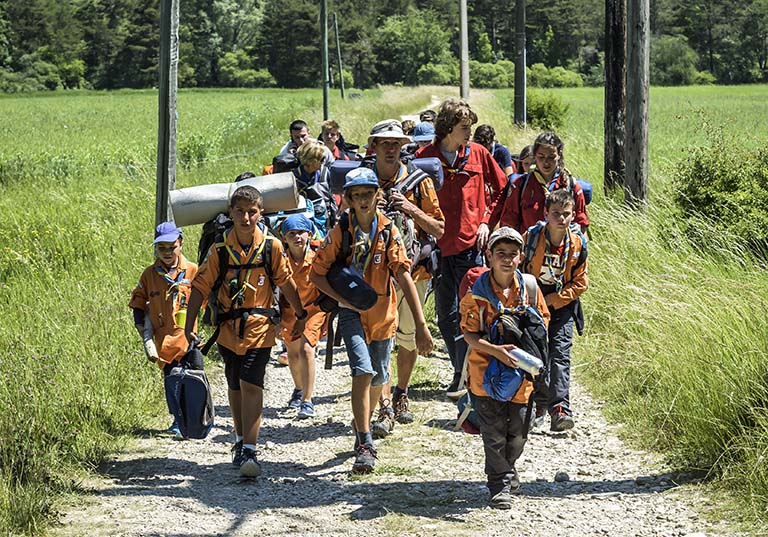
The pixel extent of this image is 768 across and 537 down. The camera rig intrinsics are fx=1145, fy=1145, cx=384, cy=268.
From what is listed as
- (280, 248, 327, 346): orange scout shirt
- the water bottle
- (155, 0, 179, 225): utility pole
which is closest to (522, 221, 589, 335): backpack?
the water bottle

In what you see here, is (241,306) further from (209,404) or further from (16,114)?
(16,114)

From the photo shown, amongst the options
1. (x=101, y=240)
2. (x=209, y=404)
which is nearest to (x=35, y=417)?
(x=209, y=404)

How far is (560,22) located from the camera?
105m

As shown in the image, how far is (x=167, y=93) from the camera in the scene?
8.57m

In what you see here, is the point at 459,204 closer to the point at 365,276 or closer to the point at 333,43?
the point at 365,276

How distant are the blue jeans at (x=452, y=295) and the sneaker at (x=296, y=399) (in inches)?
45.6

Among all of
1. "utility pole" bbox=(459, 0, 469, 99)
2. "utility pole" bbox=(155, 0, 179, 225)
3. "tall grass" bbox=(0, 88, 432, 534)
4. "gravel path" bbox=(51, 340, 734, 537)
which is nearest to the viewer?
"gravel path" bbox=(51, 340, 734, 537)

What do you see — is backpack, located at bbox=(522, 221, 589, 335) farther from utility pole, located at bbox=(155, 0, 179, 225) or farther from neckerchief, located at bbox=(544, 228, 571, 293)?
utility pole, located at bbox=(155, 0, 179, 225)

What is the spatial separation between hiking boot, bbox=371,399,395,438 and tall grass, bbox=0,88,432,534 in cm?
153

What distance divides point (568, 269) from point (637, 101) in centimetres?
508

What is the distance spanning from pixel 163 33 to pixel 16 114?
4954 centimetres

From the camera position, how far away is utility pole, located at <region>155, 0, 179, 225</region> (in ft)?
27.8

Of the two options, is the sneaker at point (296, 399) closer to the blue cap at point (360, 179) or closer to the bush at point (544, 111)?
the blue cap at point (360, 179)

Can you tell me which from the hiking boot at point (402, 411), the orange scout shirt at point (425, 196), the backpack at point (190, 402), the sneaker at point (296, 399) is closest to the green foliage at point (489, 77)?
the sneaker at point (296, 399)
